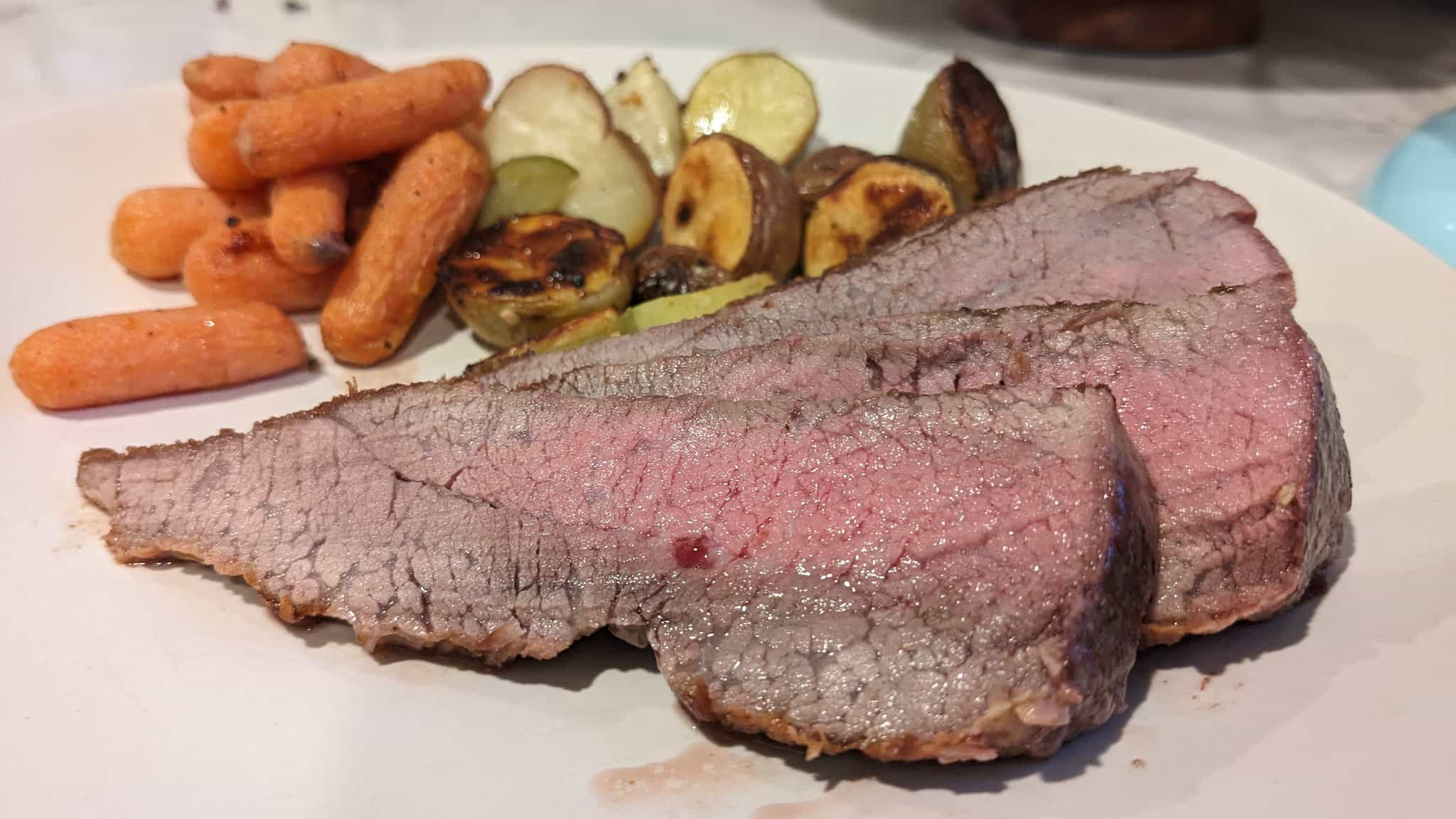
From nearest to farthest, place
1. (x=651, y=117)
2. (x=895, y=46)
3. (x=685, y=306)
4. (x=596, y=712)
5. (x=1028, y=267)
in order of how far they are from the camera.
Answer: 1. (x=596, y=712)
2. (x=1028, y=267)
3. (x=685, y=306)
4. (x=651, y=117)
5. (x=895, y=46)

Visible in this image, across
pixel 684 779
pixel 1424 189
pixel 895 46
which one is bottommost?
pixel 684 779

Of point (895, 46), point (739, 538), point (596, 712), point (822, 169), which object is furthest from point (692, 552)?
point (895, 46)

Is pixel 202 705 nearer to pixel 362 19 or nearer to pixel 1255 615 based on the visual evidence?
pixel 1255 615

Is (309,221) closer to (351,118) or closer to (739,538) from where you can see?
(351,118)

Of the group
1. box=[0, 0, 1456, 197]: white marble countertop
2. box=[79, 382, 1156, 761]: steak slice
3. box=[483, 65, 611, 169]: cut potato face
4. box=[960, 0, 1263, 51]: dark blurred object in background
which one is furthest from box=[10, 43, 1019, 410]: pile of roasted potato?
box=[960, 0, 1263, 51]: dark blurred object in background

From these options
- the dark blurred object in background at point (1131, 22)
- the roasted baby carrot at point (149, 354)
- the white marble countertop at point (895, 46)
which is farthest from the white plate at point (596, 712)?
the dark blurred object in background at point (1131, 22)

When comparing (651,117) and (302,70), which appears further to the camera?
(651,117)

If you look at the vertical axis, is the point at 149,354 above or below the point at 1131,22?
below
